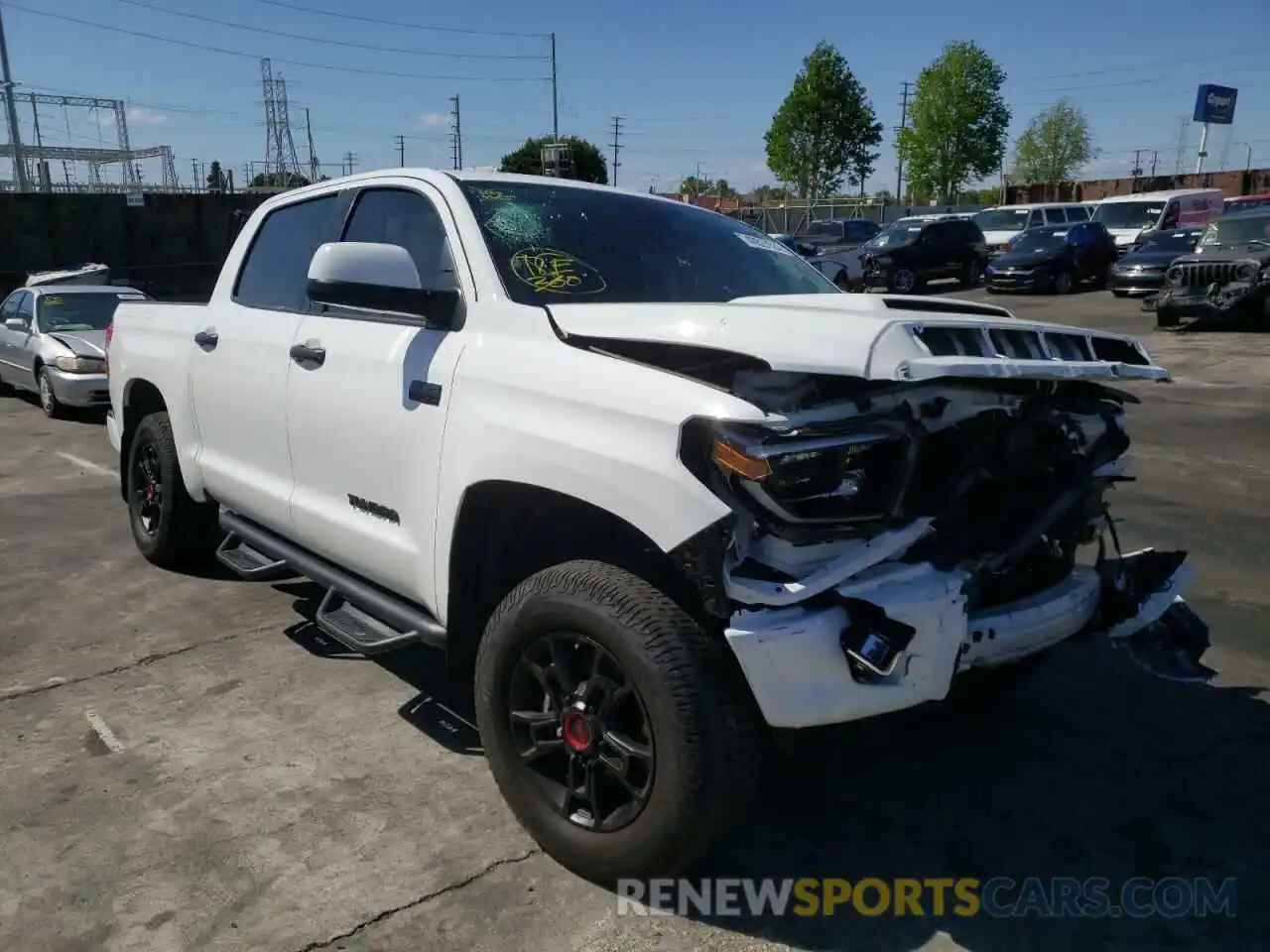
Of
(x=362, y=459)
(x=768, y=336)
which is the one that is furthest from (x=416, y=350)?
(x=768, y=336)

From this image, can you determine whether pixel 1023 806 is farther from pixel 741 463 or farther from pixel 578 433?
pixel 578 433

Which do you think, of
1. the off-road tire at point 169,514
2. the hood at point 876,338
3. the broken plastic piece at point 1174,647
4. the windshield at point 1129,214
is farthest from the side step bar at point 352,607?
the windshield at point 1129,214

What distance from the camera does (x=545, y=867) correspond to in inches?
119

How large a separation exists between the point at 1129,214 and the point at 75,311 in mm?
26066

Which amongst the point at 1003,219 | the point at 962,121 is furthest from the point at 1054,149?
the point at 1003,219

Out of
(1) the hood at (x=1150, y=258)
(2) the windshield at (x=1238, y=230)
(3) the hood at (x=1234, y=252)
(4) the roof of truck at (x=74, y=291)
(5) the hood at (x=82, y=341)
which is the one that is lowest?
(5) the hood at (x=82, y=341)

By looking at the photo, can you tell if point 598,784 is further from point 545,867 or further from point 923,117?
point 923,117

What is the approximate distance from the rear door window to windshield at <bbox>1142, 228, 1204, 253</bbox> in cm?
2177

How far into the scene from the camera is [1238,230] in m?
16.5

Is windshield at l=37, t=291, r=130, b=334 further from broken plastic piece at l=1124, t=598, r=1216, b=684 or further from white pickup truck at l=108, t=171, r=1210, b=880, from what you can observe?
broken plastic piece at l=1124, t=598, r=1216, b=684

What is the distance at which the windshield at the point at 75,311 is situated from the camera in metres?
12.9

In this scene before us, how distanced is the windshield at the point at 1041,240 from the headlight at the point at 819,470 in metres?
23.7

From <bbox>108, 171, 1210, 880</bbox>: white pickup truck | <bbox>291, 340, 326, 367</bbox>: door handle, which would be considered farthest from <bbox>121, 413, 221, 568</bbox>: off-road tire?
<bbox>291, 340, 326, 367</bbox>: door handle

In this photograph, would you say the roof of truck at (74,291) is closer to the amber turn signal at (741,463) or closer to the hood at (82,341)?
the hood at (82,341)
